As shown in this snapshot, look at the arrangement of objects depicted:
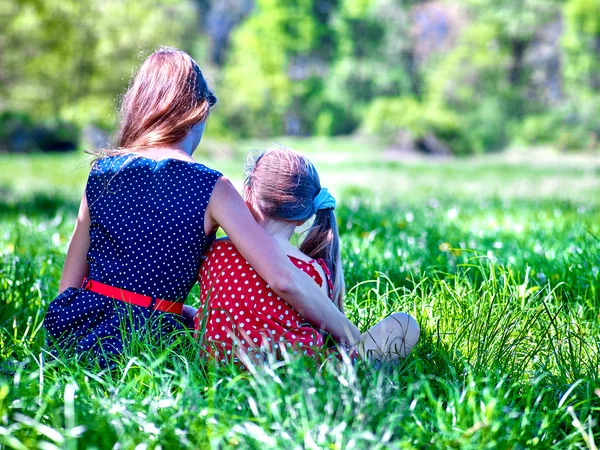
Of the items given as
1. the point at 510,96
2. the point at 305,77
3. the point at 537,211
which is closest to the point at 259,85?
the point at 305,77

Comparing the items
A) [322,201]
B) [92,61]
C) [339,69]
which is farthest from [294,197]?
[339,69]

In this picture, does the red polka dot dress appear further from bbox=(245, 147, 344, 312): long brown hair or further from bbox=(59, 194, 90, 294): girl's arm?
bbox=(59, 194, 90, 294): girl's arm

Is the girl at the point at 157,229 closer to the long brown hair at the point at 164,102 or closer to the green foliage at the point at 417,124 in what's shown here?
the long brown hair at the point at 164,102

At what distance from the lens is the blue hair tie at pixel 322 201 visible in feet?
8.25

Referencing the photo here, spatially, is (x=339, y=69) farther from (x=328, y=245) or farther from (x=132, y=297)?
(x=132, y=297)

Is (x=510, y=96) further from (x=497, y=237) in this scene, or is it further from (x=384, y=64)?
(x=497, y=237)

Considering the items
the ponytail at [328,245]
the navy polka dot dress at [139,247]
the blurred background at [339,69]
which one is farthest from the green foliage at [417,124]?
the navy polka dot dress at [139,247]

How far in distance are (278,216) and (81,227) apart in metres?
0.76

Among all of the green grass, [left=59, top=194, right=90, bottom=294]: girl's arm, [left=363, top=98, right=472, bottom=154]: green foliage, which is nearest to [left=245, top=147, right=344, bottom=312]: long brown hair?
the green grass

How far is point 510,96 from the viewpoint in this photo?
108 ft

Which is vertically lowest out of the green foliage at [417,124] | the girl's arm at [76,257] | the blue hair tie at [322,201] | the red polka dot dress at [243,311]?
the green foliage at [417,124]

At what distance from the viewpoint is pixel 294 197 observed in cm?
247

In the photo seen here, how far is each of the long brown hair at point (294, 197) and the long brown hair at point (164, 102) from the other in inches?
11.0

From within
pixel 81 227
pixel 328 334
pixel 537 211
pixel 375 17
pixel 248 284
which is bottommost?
pixel 537 211
